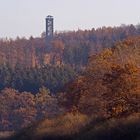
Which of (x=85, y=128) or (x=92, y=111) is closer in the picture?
(x=85, y=128)

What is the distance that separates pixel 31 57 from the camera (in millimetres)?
191625

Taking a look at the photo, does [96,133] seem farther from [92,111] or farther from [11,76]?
[11,76]

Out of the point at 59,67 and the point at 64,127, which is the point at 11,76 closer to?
the point at 59,67

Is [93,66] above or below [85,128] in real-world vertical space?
above

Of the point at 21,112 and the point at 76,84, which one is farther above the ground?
the point at 76,84

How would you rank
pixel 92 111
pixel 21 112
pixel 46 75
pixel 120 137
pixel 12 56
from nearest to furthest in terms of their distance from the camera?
pixel 120 137 → pixel 92 111 → pixel 21 112 → pixel 46 75 → pixel 12 56

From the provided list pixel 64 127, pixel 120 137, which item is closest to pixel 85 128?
pixel 64 127

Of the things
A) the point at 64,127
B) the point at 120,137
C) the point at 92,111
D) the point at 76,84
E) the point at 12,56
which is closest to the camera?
the point at 120,137

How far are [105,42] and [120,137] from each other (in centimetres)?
16455

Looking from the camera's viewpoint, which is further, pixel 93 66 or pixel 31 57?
pixel 31 57

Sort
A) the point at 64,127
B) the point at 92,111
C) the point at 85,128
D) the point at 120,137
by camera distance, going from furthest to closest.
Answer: the point at 92,111
the point at 64,127
the point at 85,128
the point at 120,137

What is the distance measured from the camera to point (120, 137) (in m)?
26.2

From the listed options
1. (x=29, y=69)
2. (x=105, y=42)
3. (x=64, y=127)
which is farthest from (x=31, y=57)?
(x=64, y=127)

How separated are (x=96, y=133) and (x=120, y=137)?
9.27 feet
